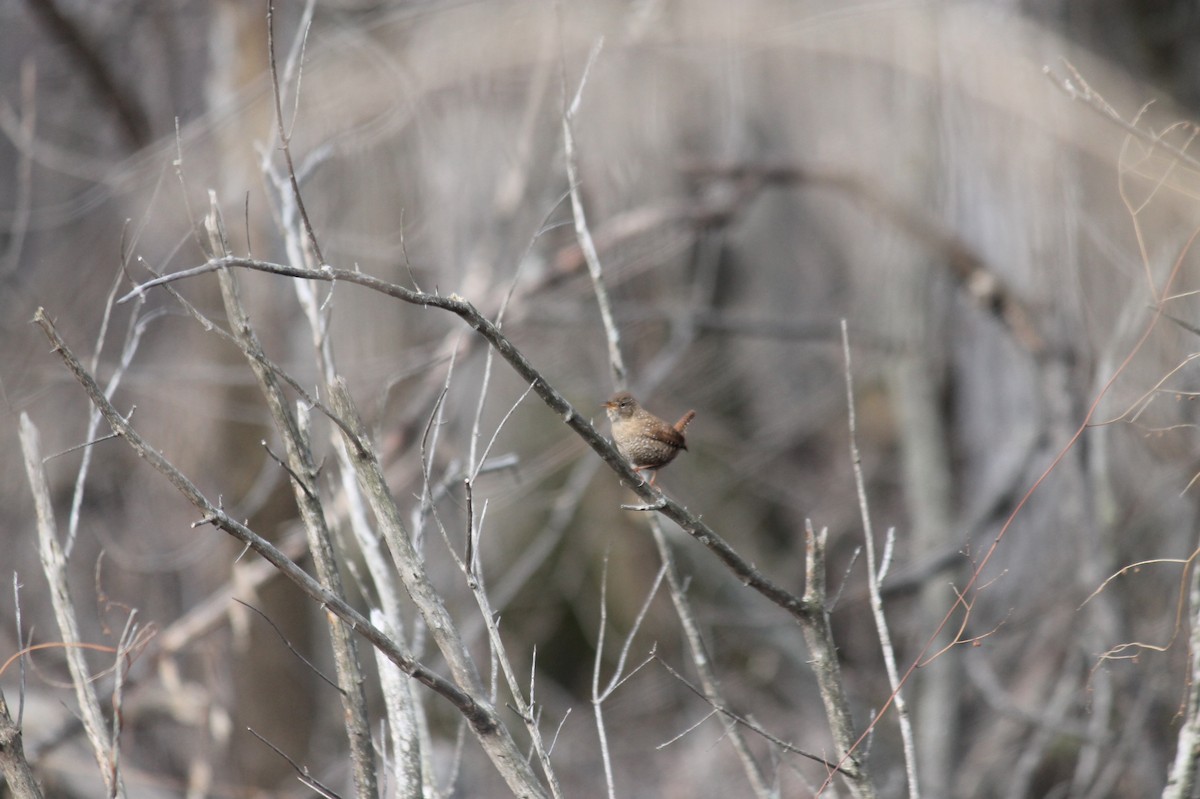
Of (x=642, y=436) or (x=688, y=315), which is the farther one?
(x=688, y=315)

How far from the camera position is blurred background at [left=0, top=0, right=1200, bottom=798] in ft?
15.7

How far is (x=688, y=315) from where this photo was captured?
542cm

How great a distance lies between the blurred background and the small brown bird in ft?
4.63

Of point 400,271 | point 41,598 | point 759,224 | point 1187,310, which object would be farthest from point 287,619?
point 1187,310

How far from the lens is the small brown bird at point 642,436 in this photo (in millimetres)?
2670

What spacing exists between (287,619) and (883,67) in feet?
14.4

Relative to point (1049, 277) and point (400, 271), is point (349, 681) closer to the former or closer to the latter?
point (400, 271)

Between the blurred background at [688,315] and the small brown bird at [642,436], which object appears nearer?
the small brown bird at [642,436]

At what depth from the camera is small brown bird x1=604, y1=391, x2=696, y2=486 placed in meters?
2.67

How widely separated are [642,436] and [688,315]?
2828 millimetres

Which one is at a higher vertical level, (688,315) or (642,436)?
(642,436)

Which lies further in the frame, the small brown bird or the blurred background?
the blurred background

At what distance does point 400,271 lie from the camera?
564 cm

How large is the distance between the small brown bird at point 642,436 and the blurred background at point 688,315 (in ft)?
4.63
